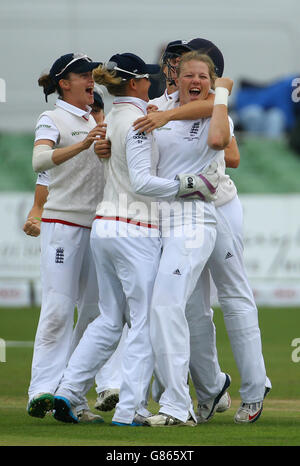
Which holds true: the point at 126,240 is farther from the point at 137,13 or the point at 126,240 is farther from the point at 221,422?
the point at 137,13

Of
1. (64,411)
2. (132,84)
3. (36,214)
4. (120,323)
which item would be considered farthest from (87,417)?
(132,84)

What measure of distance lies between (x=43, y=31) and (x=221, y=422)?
655 inches

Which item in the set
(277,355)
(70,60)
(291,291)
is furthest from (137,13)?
(70,60)

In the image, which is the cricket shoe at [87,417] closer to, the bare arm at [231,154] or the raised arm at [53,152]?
the raised arm at [53,152]

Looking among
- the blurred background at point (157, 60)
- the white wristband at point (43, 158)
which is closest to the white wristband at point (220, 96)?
the white wristband at point (43, 158)

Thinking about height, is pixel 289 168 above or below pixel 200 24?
below

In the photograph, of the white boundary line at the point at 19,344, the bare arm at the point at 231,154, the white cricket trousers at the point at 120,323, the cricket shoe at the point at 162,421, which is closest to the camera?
the cricket shoe at the point at 162,421

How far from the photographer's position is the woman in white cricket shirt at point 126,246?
635 cm

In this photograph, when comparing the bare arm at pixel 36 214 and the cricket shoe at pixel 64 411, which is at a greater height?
the bare arm at pixel 36 214

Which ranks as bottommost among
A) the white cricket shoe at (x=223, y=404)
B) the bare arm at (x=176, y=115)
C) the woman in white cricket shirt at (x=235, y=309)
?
the white cricket shoe at (x=223, y=404)

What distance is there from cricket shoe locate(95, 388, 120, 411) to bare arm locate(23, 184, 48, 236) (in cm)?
124

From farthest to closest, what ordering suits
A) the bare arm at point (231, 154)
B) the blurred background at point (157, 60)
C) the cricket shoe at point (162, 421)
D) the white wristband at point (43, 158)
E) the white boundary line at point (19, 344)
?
the blurred background at point (157, 60), the white boundary line at point (19, 344), the bare arm at point (231, 154), the white wristband at point (43, 158), the cricket shoe at point (162, 421)

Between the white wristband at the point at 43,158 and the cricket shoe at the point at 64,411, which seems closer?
the cricket shoe at the point at 64,411

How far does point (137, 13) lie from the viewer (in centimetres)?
2353
